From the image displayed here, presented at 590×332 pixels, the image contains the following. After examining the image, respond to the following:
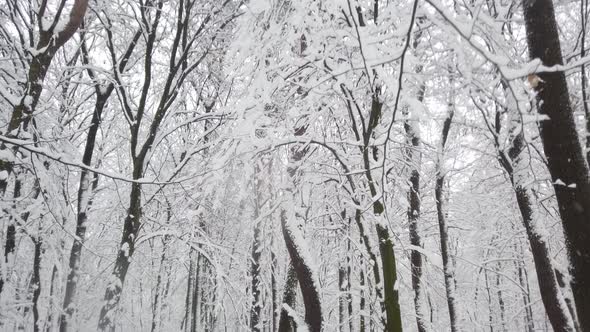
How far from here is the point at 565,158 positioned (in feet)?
9.03

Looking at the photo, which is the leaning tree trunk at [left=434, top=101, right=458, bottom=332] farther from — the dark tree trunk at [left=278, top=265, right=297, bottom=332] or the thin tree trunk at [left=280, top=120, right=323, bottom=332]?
the thin tree trunk at [left=280, top=120, right=323, bottom=332]

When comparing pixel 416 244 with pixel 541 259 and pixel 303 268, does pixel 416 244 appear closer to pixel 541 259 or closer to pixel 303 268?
pixel 541 259

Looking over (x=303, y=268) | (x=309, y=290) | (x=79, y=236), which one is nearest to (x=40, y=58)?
(x=303, y=268)

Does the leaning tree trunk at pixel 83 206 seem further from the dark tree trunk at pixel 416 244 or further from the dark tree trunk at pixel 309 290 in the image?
the dark tree trunk at pixel 416 244

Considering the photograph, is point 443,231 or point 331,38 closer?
point 331,38

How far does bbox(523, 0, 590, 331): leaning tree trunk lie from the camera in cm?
263

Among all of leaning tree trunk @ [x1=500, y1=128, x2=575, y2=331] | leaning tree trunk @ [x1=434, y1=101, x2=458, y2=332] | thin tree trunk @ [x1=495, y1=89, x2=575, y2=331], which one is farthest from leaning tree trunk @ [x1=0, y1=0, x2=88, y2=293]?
leaning tree trunk @ [x1=434, y1=101, x2=458, y2=332]

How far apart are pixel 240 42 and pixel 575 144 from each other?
2.91 meters

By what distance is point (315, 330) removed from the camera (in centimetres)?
548

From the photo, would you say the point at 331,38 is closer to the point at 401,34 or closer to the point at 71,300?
the point at 401,34

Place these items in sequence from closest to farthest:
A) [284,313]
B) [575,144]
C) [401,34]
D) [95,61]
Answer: [401,34] < [575,144] < [284,313] < [95,61]

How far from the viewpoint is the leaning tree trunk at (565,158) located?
104 inches

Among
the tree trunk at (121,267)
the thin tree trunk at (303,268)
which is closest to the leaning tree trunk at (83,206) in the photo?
the tree trunk at (121,267)

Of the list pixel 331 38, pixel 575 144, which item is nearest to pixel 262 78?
pixel 331 38
